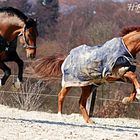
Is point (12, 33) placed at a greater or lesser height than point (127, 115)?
greater

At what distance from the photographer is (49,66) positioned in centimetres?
1182

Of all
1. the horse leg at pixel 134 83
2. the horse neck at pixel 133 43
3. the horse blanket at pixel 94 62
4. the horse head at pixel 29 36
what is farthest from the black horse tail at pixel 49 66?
the horse leg at pixel 134 83

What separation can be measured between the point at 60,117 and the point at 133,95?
1757 millimetres

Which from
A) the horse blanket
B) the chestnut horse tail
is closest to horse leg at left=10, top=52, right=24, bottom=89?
the horse blanket

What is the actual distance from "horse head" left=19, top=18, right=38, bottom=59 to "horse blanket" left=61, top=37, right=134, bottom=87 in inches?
37.0

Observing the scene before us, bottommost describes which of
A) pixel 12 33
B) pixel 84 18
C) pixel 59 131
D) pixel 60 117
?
pixel 84 18

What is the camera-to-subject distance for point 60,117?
1093 centimetres

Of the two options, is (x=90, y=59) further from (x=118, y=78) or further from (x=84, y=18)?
(x=84, y=18)

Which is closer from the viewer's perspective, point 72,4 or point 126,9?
point 126,9

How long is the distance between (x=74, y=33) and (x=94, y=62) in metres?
22.7

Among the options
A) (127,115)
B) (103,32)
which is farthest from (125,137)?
(103,32)

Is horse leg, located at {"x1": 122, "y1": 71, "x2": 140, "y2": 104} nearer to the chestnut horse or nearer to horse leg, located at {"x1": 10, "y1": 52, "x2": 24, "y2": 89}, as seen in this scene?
the chestnut horse

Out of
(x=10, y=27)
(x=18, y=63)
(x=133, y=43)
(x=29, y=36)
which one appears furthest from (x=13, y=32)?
(x=133, y=43)

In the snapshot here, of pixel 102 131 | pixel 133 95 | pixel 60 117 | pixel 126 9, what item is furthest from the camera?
pixel 126 9
